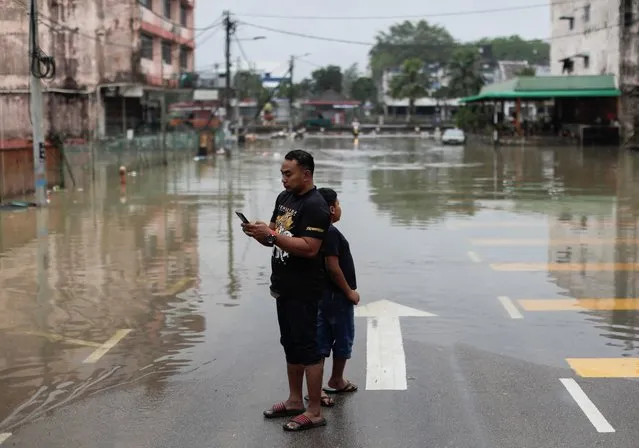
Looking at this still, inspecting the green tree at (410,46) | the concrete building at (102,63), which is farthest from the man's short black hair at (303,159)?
the green tree at (410,46)

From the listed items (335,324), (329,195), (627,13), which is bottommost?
(335,324)

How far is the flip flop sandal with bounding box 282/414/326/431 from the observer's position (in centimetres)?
571

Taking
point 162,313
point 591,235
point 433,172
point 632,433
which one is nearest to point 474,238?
point 591,235

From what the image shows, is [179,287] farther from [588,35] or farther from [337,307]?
[588,35]

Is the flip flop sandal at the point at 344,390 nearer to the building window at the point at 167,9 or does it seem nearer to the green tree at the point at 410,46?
the building window at the point at 167,9

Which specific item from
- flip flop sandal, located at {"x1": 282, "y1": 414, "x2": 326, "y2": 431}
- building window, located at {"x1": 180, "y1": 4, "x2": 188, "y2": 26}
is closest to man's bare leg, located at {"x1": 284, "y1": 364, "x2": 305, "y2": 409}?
flip flop sandal, located at {"x1": 282, "y1": 414, "x2": 326, "y2": 431}

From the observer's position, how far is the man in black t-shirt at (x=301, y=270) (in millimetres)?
5645

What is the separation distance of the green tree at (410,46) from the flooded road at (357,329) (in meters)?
134

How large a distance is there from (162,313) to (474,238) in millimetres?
6916

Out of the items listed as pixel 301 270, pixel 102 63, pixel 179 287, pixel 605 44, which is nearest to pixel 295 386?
pixel 301 270

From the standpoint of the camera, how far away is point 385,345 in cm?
796

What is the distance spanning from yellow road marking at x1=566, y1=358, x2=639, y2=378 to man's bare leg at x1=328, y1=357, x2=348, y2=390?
1.95 m

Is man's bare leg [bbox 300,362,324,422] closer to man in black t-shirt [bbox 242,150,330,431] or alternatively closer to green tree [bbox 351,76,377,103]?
man in black t-shirt [bbox 242,150,330,431]

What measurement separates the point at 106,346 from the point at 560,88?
49.0m
